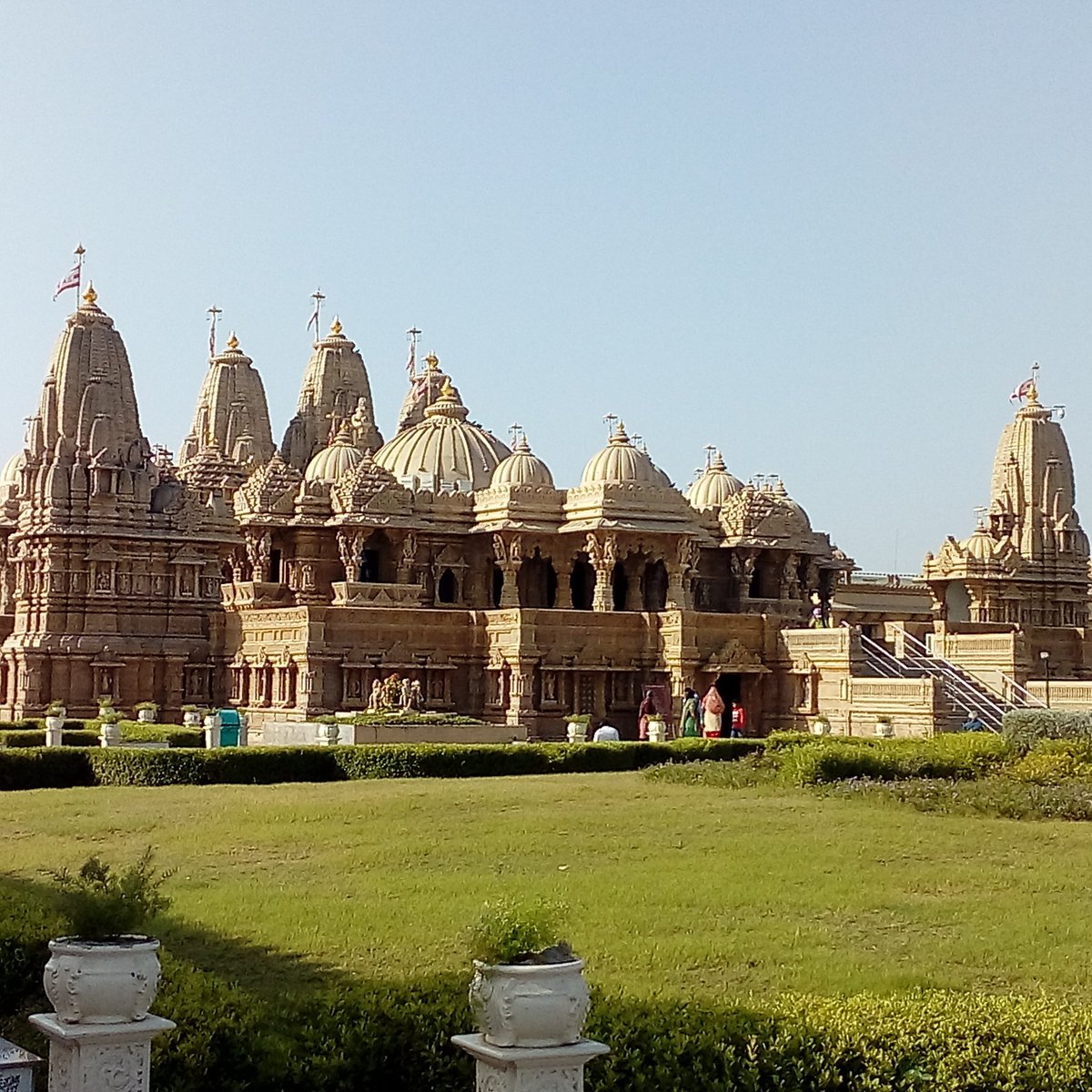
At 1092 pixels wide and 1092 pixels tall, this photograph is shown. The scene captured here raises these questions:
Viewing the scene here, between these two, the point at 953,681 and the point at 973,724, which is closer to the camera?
the point at 973,724

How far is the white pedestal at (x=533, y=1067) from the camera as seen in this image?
687 cm

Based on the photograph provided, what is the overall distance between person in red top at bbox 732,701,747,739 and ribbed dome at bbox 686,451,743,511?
14.8 m

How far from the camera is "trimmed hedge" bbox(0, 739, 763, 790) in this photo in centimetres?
2261

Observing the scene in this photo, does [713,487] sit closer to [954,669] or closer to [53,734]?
[954,669]

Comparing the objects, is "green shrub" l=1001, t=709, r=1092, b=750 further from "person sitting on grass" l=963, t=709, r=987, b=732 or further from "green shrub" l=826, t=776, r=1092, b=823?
"person sitting on grass" l=963, t=709, r=987, b=732

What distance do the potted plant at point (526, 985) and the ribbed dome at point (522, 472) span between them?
130ft

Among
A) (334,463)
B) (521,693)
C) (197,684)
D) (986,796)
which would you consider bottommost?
(986,796)

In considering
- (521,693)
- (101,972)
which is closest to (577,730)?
(521,693)

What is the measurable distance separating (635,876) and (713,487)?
4244 centimetres

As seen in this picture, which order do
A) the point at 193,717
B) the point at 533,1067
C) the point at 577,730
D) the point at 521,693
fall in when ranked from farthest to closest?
the point at 521,693
the point at 193,717
the point at 577,730
the point at 533,1067

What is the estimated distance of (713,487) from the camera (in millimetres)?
55562

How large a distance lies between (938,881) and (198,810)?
8046mm

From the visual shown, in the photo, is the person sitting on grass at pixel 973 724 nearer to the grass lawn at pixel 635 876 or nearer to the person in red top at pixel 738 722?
the person in red top at pixel 738 722

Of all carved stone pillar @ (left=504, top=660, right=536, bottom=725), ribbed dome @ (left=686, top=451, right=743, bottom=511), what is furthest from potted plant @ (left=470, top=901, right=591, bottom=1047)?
ribbed dome @ (left=686, top=451, right=743, bottom=511)
